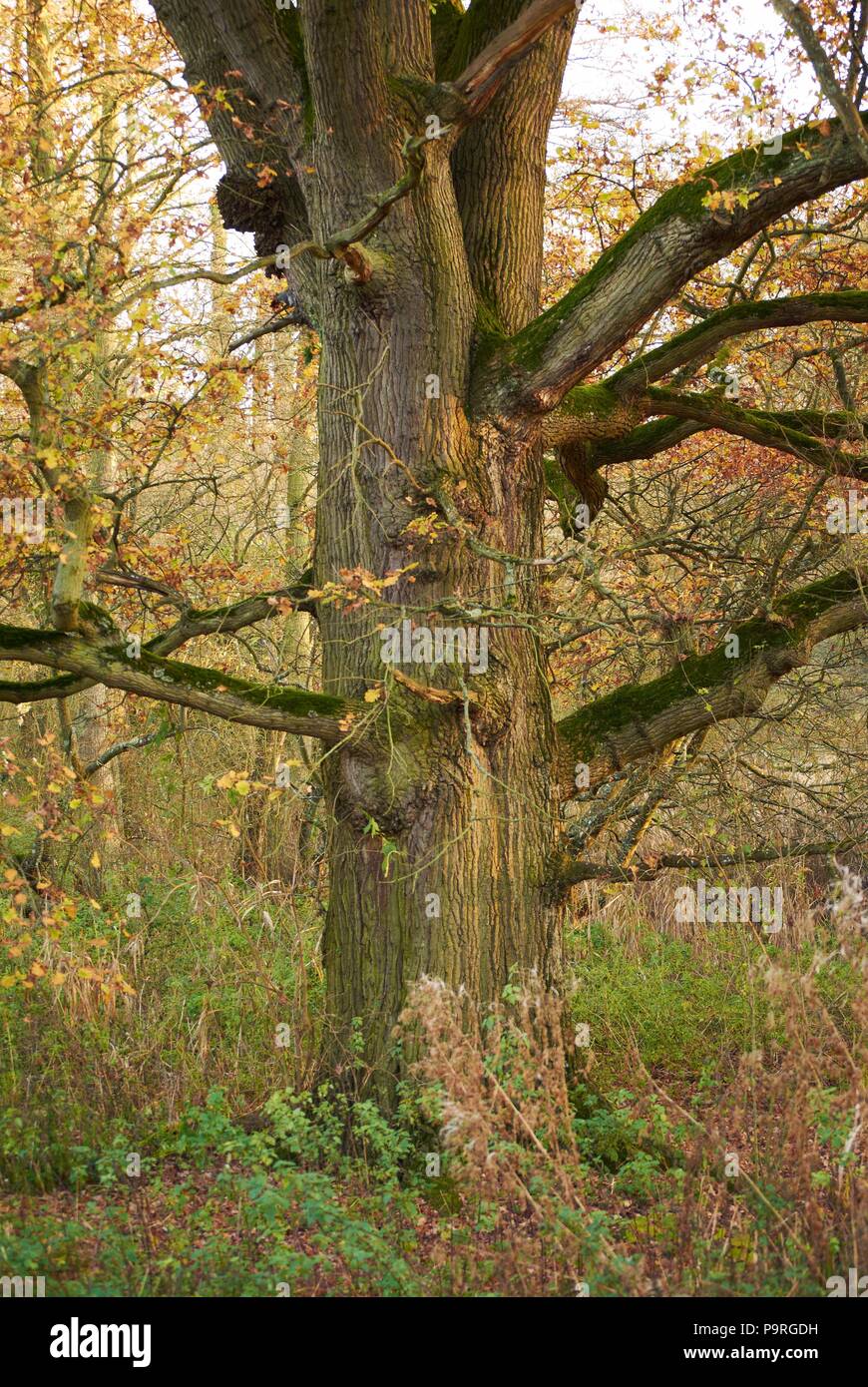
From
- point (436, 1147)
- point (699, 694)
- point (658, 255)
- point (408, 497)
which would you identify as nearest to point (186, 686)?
point (408, 497)

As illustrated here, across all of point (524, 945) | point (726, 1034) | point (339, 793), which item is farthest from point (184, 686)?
point (726, 1034)

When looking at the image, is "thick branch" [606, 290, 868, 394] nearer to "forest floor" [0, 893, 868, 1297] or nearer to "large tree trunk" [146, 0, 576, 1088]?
"large tree trunk" [146, 0, 576, 1088]

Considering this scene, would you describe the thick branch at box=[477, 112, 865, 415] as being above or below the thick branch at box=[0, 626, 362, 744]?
above

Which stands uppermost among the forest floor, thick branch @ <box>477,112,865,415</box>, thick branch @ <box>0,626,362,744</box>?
thick branch @ <box>477,112,865,415</box>

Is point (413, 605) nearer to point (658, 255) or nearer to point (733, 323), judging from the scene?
point (658, 255)

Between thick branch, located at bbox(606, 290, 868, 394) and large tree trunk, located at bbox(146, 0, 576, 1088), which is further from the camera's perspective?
thick branch, located at bbox(606, 290, 868, 394)

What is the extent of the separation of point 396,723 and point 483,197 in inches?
112

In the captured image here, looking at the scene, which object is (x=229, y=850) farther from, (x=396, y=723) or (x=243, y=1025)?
(x=396, y=723)

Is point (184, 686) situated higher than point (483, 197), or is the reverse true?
point (483, 197)

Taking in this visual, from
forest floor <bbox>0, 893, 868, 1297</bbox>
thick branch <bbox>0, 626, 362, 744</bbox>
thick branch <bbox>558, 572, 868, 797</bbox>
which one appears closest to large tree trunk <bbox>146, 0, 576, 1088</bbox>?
thick branch <bbox>0, 626, 362, 744</bbox>

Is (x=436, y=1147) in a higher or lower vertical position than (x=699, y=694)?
lower

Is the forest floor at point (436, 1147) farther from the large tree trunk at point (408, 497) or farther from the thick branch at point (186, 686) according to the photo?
the thick branch at point (186, 686)

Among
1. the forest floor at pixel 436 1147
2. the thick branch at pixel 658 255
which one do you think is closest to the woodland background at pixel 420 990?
the forest floor at pixel 436 1147

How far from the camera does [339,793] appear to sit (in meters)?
5.91
